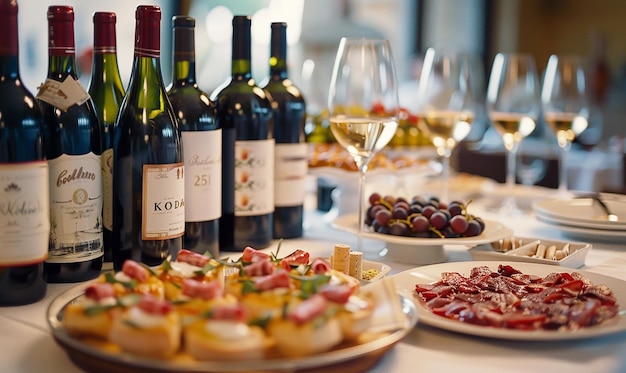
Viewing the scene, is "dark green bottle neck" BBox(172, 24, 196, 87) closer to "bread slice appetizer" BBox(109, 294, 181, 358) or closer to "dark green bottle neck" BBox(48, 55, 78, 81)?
"dark green bottle neck" BBox(48, 55, 78, 81)

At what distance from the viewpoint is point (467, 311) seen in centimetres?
79

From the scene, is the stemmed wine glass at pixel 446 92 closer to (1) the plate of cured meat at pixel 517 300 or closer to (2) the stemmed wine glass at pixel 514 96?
(2) the stemmed wine glass at pixel 514 96

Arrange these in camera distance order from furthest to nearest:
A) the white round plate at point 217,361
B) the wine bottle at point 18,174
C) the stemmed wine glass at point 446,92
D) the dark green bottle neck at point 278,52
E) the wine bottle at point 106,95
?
the stemmed wine glass at point 446,92
the dark green bottle neck at point 278,52
the wine bottle at point 106,95
the wine bottle at point 18,174
the white round plate at point 217,361

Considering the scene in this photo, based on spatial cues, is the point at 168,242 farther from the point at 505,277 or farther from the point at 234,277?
the point at 505,277

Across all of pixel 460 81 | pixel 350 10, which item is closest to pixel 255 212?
pixel 460 81

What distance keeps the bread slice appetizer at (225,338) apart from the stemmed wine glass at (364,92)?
57cm

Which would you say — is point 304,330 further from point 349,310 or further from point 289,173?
point 289,173

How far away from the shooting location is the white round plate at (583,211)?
1.35 m

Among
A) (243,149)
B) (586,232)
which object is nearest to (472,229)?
(586,232)

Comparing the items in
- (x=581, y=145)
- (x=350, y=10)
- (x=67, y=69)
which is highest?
(x=350, y=10)

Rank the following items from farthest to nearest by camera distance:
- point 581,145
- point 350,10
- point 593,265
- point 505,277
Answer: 1. point 350,10
2. point 581,145
3. point 593,265
4. point 505,277

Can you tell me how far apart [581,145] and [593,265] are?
3397 mm

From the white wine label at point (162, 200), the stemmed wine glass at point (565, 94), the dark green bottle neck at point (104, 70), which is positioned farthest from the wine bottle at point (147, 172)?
the stemmed wine glass at point (565, 94)

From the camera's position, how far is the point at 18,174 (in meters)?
0.81
